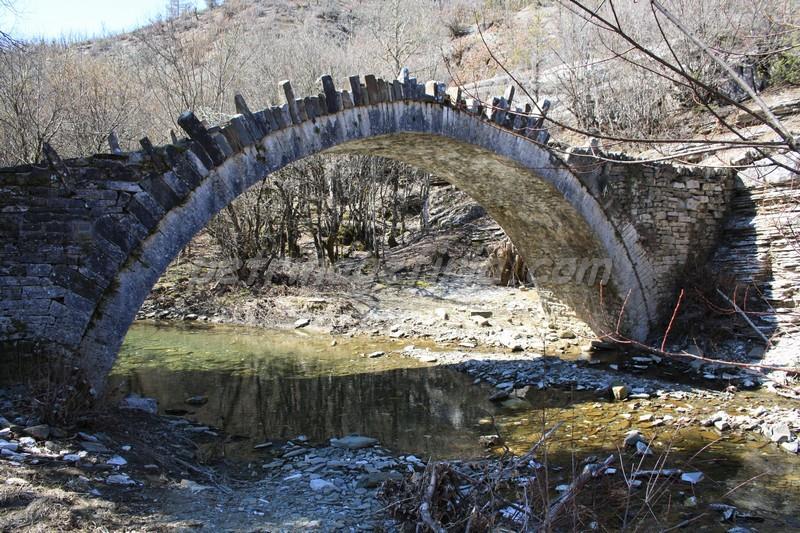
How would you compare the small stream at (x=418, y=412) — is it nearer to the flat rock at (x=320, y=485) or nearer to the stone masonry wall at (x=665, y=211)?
the flat rock at (x=320, y=485)

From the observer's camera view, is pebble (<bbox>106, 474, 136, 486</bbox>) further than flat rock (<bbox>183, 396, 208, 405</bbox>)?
No

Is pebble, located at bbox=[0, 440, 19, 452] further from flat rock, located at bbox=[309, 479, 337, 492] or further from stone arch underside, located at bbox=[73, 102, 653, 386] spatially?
flat rock, located at bbox=[309, 479, 337, 492]

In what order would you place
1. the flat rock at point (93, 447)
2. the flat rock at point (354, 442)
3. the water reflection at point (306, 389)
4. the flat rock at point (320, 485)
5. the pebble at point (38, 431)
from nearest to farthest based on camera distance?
the pebble at point (38, 431)
the flat rock at point (93, 447)
the flat rock at point (320, 485)
the flat rock at point (354, 442)
the water reflection at point (306, 389)

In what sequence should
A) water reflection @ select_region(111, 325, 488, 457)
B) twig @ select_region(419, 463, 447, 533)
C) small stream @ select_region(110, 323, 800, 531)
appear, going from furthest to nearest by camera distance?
water reflection @ select_region(111, 325, 488, 457) → small stream @ select_region(110, 323, 800, 531) → twig @ select_region(419, 463, 447, 533)

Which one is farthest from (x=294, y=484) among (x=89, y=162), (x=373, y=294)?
(x=373, y=294)

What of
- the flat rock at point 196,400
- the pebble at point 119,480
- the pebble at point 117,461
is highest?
the pebble at point 117,461

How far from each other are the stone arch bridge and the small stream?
3.01ft

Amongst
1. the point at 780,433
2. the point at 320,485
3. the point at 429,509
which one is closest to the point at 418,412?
the point at 320,485

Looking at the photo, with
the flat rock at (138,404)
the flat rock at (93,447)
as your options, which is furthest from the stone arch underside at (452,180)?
the flat rock at (138,404)

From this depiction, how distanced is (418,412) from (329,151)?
9.99 feet

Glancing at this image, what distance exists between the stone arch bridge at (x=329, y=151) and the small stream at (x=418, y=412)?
917 millimetres

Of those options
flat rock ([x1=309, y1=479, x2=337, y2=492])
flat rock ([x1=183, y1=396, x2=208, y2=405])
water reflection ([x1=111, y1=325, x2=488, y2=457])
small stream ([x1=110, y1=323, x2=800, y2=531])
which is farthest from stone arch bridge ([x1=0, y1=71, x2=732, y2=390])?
flat rock ([x1=183, y1=396, x2=208, y2=405])

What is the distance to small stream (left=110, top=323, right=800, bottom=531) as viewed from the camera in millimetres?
4605

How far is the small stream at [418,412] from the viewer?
4605mm
